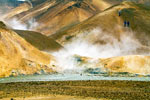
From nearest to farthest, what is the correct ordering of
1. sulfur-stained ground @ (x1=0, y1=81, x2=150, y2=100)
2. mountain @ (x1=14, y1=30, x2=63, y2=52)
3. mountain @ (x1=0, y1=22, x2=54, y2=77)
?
1. sulfur-stained ground @ (x1=0, y1=81, x2=150, y2=100)
2. mountain @ (x1=0, y1=22, x2=54, y2=77)
3. mountain @ (x1=14, y1=30, x2=63, y2=52)

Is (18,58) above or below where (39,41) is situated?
below

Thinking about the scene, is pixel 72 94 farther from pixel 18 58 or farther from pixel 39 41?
pixel 39 41

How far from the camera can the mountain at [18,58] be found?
93688 millimetres

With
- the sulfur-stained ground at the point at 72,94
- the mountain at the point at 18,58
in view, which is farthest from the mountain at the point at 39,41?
the sulfur-stained ground at the point at 72,94

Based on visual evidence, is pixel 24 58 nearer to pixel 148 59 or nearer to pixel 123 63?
pixel 123 63

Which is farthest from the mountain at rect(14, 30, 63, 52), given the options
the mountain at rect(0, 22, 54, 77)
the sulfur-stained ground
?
the sulfur-stained ground

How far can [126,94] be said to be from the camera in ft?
172

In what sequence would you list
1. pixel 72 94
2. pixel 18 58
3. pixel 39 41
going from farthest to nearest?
pixel 39 41
pixel 18 58
pixel 72 94

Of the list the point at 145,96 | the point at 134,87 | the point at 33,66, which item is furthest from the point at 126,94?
the point at 33,66

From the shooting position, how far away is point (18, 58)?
325ft

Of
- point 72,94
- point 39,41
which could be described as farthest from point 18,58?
point 72,94

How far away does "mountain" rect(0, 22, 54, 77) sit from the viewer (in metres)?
93.7

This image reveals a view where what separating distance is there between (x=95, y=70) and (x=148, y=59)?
1506 centimetres

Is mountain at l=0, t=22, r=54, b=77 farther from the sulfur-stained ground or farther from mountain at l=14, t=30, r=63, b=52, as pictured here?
the sulfur-stained ground
